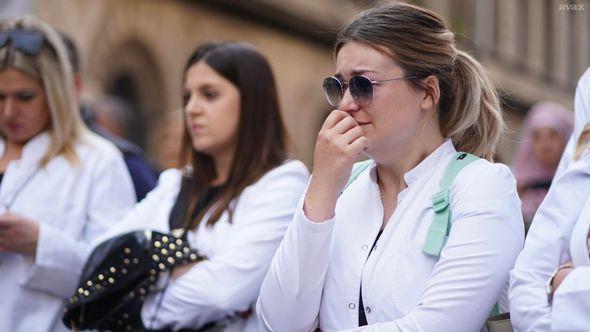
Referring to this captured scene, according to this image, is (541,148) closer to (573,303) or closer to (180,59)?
(573,303)

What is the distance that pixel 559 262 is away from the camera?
10.7 ft

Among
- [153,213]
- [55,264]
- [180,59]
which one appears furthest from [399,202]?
[180,59]

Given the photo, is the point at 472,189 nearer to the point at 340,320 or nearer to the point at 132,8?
the point at 340,320

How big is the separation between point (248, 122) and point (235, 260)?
2.34 ft

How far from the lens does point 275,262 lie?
11.3 feet

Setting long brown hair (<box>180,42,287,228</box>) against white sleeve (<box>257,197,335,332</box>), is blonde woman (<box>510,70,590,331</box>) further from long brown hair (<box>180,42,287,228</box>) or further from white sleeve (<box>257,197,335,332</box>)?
long brown hair (<box>180,42,287,228</box>)

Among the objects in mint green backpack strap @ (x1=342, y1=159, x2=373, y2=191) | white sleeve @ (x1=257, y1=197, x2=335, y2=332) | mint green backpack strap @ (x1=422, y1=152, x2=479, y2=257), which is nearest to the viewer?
mint green backpack strap @ (x1=422, y1=152, x2=479, y2=257)

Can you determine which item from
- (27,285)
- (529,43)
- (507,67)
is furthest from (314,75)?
(27,285)

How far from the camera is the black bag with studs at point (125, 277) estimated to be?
14.0ft

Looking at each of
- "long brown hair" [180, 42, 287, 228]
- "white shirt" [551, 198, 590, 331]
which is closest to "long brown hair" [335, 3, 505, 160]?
"white shirt" [551, 198, 590, 331]

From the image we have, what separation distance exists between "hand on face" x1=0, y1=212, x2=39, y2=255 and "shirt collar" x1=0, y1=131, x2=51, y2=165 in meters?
0.43

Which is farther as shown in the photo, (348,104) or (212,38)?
(212,38)

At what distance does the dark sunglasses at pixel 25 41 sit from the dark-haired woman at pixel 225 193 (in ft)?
2.36

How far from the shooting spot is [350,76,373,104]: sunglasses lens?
11.0 feet
